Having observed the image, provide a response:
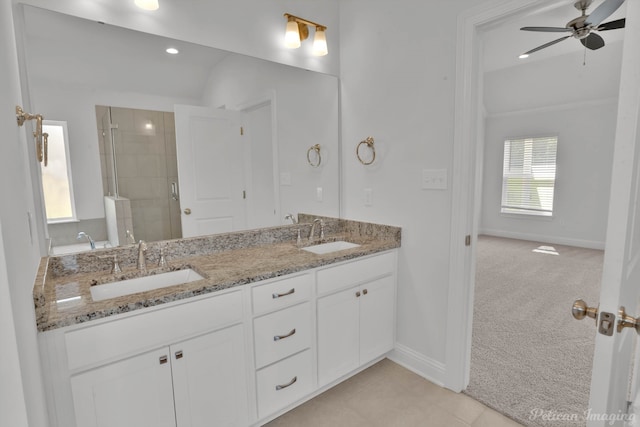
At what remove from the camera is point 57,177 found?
1.48m

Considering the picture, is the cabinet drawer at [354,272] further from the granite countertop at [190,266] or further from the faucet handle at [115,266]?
the faucet handle at [115,266]

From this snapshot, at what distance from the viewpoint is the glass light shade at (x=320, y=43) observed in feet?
7.50

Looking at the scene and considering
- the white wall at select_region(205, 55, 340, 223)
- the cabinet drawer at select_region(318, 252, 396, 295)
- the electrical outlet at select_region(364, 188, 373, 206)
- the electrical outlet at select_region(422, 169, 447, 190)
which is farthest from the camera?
the electrical outlet at select_region(364, 188, 373, 206)

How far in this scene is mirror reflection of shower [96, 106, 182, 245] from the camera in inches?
63.7

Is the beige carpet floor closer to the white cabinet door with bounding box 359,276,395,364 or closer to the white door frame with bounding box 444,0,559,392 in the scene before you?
the white door frame with bounding box 444,0,559,392

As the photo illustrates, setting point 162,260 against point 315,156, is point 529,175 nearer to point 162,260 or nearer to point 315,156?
point 315,156

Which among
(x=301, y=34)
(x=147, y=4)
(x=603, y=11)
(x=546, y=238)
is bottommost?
(x=546, y=238)

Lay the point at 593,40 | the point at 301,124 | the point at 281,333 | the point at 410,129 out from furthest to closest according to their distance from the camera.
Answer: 1. the point at 593,40
2. the point at 301,124
3. the point at 410,129
4. the point at 281,333

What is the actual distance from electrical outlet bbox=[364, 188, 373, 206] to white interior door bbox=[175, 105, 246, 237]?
0.89 metres

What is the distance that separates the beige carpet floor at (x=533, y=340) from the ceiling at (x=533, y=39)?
2.63 metres

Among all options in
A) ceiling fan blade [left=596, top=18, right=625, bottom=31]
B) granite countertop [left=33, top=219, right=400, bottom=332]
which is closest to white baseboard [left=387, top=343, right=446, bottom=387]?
granite countertop [left=33, top=219, right=400, bottom=332]

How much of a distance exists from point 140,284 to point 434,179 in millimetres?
1698

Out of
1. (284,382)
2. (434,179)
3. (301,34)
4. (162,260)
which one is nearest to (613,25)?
(434,179)

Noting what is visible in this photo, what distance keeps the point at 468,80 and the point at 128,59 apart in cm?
178
